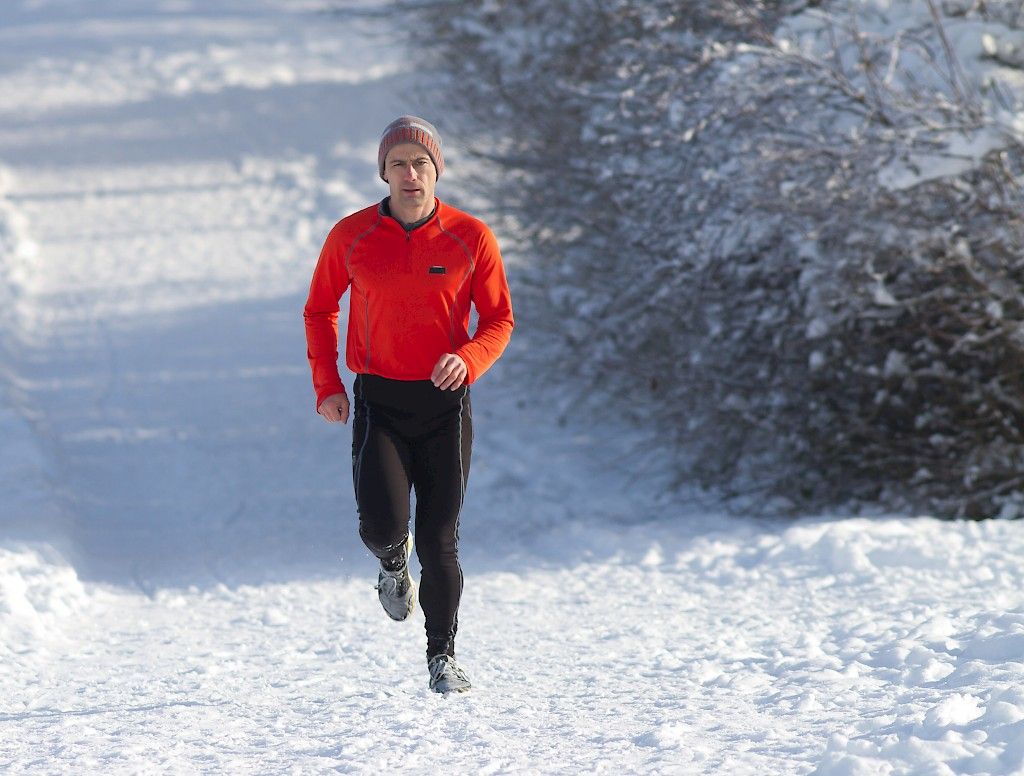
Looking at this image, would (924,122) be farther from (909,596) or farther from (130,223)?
(130,223)

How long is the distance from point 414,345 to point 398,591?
91cm

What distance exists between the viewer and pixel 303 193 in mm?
16703

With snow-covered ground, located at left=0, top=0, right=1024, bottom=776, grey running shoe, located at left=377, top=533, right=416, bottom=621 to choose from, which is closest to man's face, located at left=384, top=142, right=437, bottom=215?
grey running shoe, located at left=377, top=533, right=416, bottom=621

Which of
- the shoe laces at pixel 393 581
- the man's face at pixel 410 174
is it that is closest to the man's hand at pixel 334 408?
the shoe laces at pixel 393 581

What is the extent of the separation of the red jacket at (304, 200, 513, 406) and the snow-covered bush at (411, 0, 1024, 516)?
135 inches

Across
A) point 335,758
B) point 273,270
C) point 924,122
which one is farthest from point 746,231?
point 273,270

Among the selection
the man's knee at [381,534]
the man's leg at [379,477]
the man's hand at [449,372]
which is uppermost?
the man's hand at [449,372]

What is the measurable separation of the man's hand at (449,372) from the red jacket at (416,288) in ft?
0.14

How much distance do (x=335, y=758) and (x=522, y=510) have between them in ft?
17.4

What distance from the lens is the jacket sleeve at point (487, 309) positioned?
448 centimetres

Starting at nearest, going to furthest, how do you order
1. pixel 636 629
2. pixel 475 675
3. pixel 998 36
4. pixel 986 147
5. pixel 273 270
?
1. pixel 475 675
2. pixel 636 629
3. pixel 986 147
4. pixel 998 36
5. pixel 273 270

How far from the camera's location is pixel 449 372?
14.3ft

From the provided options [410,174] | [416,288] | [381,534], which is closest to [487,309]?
[416,288]

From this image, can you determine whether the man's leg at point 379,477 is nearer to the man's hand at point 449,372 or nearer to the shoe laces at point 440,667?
the man's hand at point 449,372
